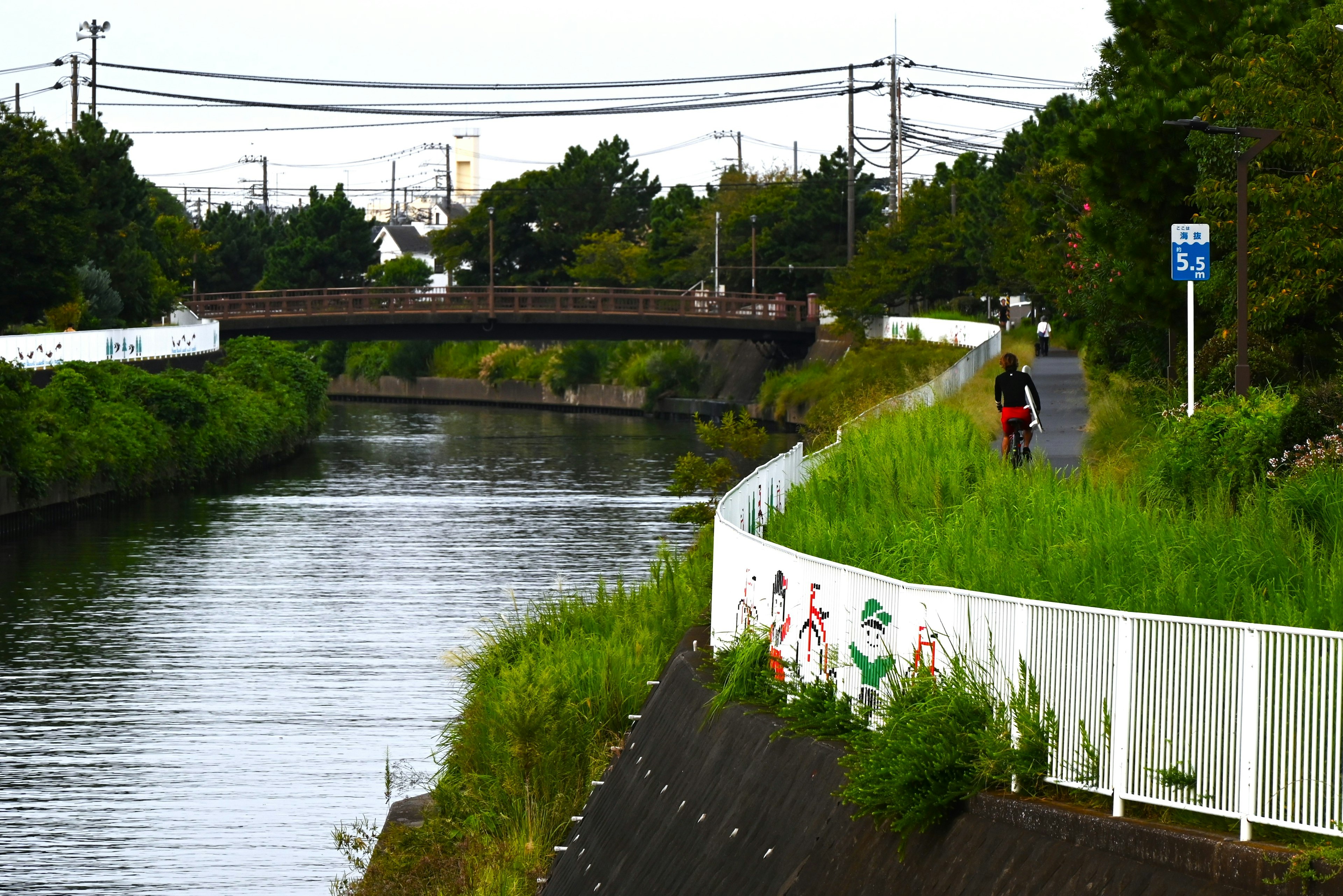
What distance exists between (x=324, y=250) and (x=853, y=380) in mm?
62969

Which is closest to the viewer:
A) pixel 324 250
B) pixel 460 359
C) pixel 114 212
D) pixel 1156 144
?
pixel 1156 144

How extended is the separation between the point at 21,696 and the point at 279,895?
11.9 metres

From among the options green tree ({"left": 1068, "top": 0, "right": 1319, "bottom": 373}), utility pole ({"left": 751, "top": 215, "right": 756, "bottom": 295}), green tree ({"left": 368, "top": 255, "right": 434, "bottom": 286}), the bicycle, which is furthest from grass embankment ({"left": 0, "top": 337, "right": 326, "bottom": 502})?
green tree ({"left": 368, "top": 255, "right": 434, "bottom": 286})

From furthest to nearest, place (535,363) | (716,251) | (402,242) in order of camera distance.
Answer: (402,242) → (535,363) → (716,251)

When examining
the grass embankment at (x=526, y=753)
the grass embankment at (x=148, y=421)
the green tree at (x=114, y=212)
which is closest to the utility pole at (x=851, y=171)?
the grass embankment at (x=148, y=421)

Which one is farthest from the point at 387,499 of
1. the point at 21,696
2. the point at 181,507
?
the point at 21,696

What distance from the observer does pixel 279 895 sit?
64.3 ft

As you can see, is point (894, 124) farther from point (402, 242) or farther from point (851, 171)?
point (402, 242)

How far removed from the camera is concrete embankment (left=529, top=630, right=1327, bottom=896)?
9.71 metres

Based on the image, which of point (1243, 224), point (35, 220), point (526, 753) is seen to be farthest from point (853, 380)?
point (526, 753)

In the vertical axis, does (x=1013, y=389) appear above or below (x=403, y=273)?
below

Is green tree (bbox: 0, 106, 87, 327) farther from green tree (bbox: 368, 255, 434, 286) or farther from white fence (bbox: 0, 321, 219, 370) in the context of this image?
green tree (bbox: 368, 255, 434, 286)

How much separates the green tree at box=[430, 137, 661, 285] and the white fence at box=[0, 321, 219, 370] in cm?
4568

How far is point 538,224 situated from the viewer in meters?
124
